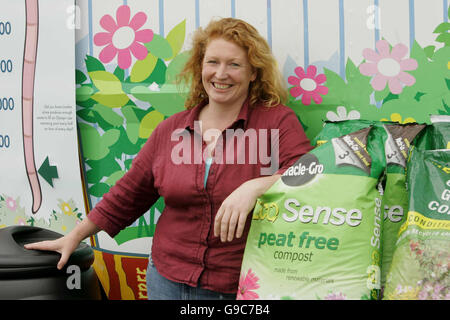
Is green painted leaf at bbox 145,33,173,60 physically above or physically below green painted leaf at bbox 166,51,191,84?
above

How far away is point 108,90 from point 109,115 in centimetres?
10

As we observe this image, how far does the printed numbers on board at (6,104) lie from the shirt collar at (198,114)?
0.87 metres

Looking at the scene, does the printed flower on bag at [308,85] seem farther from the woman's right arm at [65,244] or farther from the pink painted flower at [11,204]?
the pink painted flower at [11,204]

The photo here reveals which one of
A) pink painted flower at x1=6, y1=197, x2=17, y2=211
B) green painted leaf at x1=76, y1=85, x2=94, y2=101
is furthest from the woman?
pink painted flower at x1=6, y1=197, x2=17, y2=211

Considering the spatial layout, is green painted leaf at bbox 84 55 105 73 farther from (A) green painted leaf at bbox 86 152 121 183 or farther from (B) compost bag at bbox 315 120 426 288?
(B) compost bag at bbox 315 120 426 288

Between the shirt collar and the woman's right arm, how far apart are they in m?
0.49

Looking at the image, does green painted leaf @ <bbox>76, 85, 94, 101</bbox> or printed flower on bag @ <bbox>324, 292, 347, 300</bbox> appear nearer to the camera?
printed flower on bag @ <bbox>324, 292, 347, 300</bbox>

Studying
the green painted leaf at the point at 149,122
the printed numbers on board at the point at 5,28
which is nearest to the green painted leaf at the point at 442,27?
the green painted leaf at the point at 149,122

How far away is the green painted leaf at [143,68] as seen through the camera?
1971 millimetres

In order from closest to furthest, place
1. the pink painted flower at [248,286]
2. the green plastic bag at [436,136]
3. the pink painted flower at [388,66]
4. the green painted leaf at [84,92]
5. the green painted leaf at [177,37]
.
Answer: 1. the pink painted flower at [248,286]
2. the green plastic bag at [436,136]
3. the pink painted flower at [388,66]
4. the green painted leaf at [177,37]
5. the green painted leaf at [84,92]

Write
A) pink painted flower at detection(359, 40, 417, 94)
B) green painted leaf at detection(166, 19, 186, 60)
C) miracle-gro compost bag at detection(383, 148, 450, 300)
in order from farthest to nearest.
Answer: green painted leaf at detection(166, 19, 186, 60) < pink painted flower at detection(359, 40, 417, 94) < miracle-gro compost bag at detection(383, 148, 450, 300)

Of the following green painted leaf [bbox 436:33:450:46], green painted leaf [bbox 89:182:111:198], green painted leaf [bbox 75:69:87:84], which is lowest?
green painted leaf [bbox 89:182:111:198]

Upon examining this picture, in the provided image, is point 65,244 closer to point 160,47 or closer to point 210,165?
point 210,165

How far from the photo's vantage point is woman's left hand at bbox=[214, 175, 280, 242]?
4.56ft
